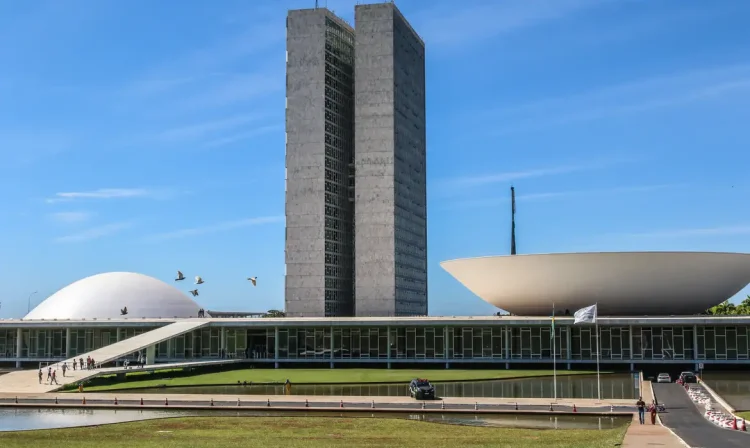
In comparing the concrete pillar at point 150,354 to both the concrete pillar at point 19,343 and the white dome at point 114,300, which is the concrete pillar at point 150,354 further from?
the white dome at point 114,300

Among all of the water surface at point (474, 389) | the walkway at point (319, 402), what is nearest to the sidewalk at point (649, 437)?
the walkway at point (319, 402)

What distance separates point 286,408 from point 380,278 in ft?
265

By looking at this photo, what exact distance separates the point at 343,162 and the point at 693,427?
3774 inches

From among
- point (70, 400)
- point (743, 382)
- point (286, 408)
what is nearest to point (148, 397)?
point (70, 400)

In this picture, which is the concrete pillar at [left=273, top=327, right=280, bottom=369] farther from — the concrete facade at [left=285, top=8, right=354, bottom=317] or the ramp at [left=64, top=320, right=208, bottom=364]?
the concrete facade at [left=285, top=8, right=354, bottom=317]

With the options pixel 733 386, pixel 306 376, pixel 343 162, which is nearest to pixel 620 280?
pixel 733 386

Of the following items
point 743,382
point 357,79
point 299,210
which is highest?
point 357,79

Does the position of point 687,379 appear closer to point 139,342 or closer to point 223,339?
point 223,339

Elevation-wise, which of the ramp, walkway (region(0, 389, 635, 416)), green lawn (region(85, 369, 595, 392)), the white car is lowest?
green lawn (region(85, 369, 595, 392))

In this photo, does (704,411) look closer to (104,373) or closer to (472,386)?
(472,386)

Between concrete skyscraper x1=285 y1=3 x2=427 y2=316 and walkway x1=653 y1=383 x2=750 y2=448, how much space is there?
7621 cm

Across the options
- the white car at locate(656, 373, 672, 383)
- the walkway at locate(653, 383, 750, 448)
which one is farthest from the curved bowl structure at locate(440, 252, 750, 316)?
the walkway at locate(653, 383, 750, 448)

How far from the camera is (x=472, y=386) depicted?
2344 inches

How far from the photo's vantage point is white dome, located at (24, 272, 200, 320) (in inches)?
4252
